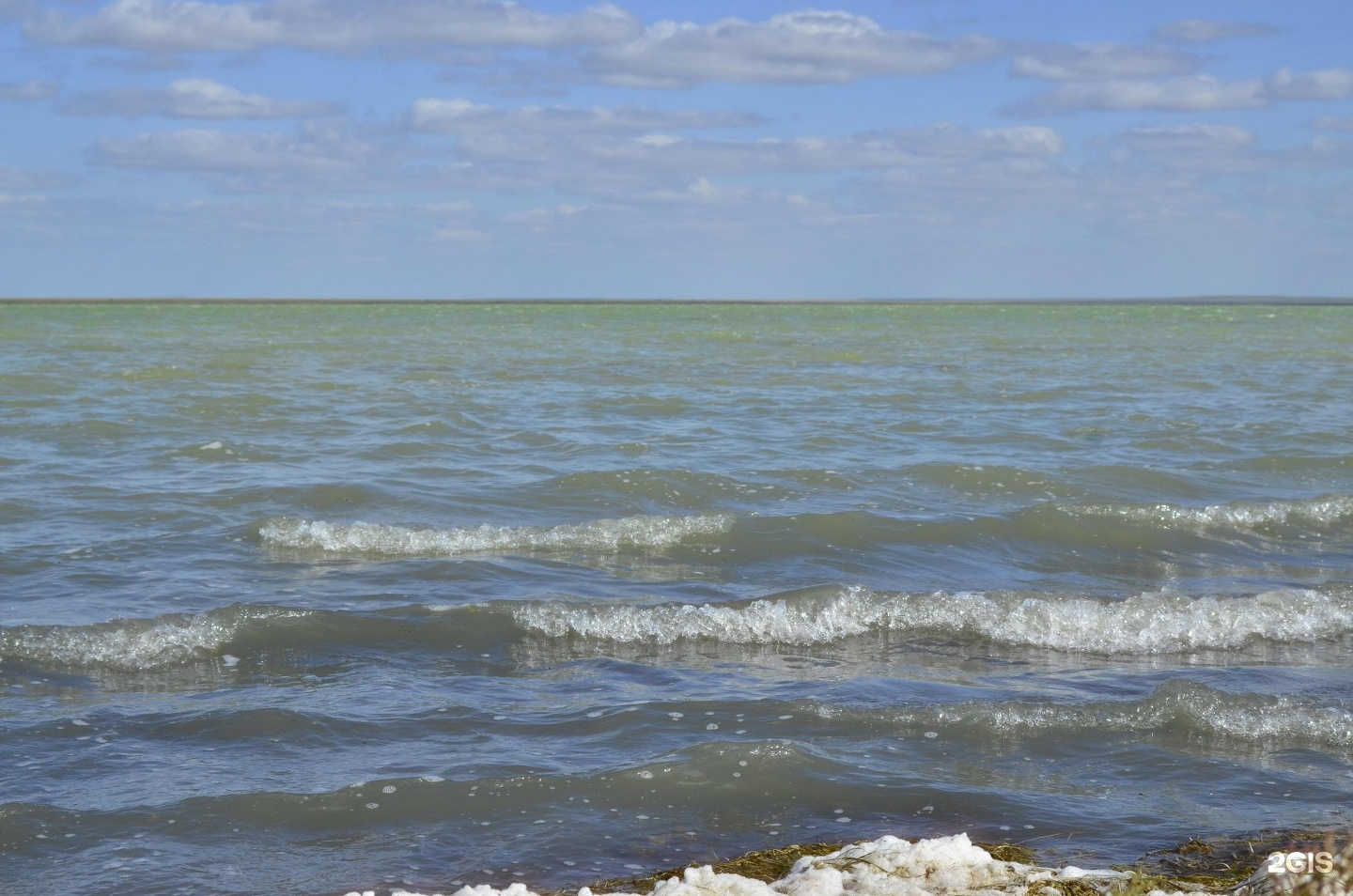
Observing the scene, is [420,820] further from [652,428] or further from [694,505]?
[652,428]

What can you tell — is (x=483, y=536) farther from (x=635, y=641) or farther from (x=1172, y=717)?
(x=1172, y=717)

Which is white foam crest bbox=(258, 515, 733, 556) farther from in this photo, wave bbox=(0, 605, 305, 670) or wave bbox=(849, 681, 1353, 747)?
wave bbox=(849, 681, 1353, 747)

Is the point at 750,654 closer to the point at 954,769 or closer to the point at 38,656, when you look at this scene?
the point at 954,769

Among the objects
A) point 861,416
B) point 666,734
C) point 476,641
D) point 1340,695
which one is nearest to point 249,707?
point 476,641

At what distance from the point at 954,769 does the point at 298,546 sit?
6056 millimetres

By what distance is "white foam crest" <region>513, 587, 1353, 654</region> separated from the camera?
802 cm

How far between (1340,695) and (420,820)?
467 centimetres

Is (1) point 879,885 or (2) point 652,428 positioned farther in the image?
(2) point 652,428

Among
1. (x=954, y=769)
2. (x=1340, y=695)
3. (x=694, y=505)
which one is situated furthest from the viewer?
(x=694, y=505)

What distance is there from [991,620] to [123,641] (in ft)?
16.8

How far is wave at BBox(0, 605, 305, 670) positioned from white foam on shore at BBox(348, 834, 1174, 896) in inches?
137

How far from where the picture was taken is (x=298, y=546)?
10219mm

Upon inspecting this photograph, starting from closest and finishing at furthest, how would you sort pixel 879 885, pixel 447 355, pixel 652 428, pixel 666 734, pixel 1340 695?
pixel 879 885, pixel 666 734, pixel 1340 695, pixel 652 428, pixel 447 355

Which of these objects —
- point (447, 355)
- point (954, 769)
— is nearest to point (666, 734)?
point (954, 769)
